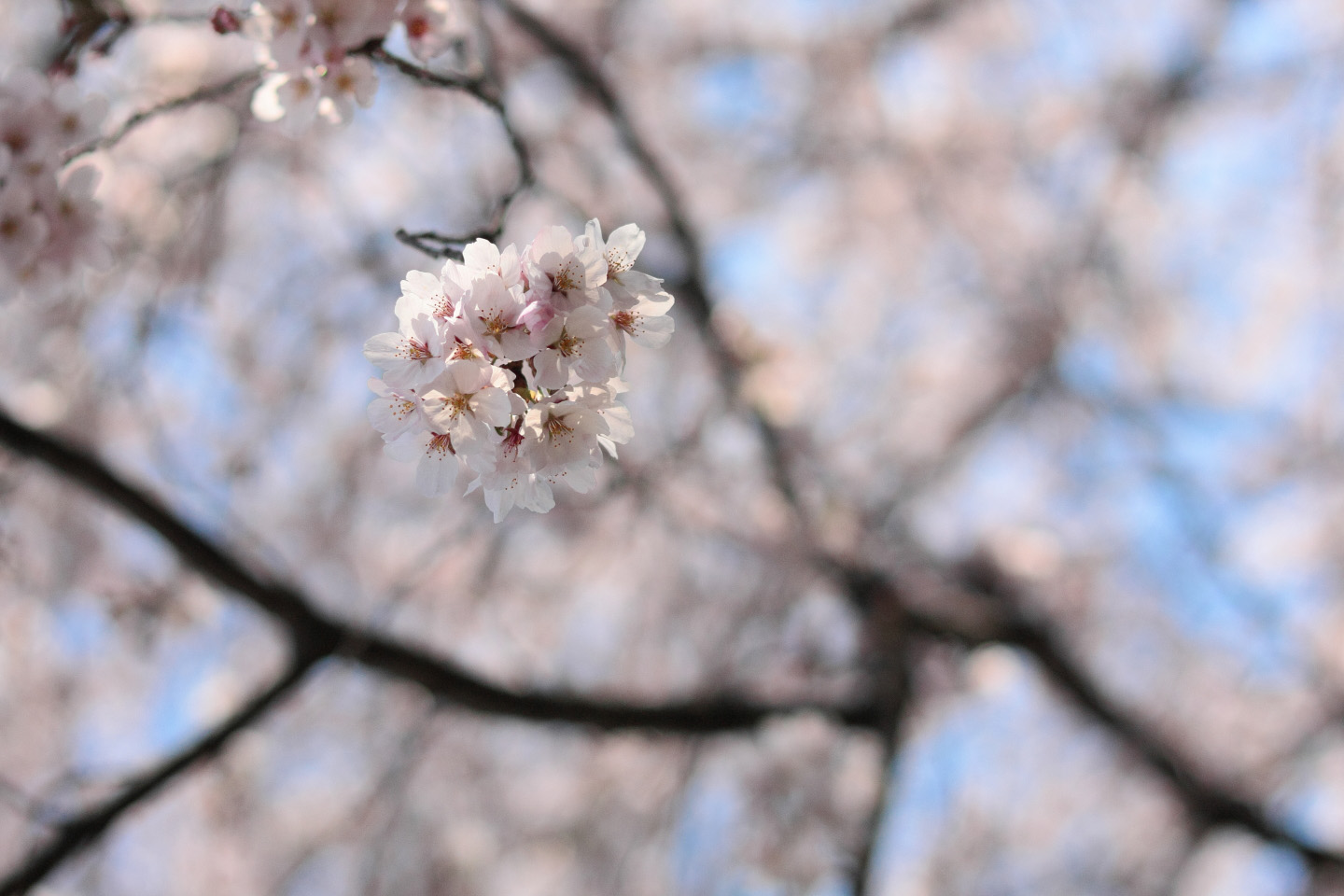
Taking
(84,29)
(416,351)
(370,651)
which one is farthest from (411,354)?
(370,651)

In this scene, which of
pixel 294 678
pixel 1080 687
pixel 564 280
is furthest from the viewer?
pixel 1080 687

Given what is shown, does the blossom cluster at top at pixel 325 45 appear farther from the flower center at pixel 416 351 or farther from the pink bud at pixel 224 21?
the flower center at pixel 416 351

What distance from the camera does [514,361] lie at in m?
1.02

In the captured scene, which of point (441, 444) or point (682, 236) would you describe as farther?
point (682, 236)

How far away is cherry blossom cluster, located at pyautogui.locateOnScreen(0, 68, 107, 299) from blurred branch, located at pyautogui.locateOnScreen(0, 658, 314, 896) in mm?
1505

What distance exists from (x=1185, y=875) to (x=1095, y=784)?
0.53 m

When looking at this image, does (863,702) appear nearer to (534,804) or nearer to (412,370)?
(534,804)

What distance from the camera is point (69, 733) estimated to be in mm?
4340

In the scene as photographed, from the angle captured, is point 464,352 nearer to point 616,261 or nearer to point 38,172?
point 616,261

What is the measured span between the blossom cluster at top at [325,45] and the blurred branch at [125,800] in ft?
5.95

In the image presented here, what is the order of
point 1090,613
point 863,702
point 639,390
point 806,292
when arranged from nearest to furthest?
→ point 863,702
point 639,390
point 1090,613
point 806,292

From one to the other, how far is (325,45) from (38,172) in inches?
22.3

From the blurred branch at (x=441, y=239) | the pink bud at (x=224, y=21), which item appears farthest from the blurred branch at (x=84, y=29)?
the blurred branch at (x=441, y=239)

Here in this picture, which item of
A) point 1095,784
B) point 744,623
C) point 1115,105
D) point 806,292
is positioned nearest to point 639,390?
point 744,623
